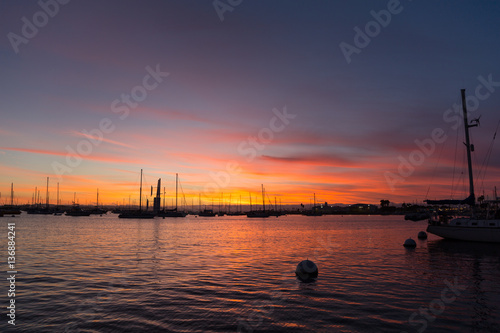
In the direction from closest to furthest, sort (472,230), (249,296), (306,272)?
1. (249,296)
2. (306,272)
3. (472,230)

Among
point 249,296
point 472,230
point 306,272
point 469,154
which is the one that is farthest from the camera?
point 469,154

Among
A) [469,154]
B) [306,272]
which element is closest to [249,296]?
[306,272]

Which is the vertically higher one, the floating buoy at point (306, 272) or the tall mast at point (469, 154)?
the tall mast at point (469, 154)

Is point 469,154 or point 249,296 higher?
point 469,154

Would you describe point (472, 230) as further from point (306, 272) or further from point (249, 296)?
point (249, 296)

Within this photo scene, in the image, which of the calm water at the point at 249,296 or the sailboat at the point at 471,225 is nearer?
the calm water at the point at 249,296

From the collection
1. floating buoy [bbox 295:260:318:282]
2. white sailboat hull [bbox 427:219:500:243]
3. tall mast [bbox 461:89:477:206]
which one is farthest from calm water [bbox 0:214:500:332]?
tall mast [bbox 461:89:477:206]

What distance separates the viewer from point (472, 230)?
45156 mm

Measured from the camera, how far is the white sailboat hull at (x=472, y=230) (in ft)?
142

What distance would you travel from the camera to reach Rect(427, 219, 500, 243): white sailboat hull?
4325 centimetres

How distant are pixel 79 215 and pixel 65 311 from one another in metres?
197

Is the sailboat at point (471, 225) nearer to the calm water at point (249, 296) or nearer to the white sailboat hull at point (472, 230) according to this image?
the white sailboat hull at point (472, 230)

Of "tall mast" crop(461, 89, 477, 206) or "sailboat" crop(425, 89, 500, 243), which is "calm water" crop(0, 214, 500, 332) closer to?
"sailboat" crop(425, 89, 500, 243)

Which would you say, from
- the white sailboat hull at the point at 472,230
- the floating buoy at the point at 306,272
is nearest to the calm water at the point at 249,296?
the floating buoy at the point at 306,272
